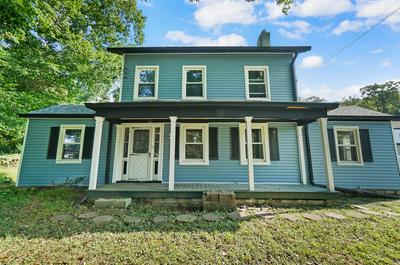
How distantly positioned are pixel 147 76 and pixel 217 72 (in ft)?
10.1

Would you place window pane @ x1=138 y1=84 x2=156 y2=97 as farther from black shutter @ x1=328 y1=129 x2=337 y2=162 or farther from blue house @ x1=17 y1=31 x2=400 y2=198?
black shutter @ x1=328 y1=129 x2=337 y2=162

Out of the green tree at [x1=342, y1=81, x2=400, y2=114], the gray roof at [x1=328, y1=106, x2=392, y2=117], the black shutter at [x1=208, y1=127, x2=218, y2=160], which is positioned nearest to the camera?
the black shutter at [x1=208, y1=127, x2=218, y2=160]

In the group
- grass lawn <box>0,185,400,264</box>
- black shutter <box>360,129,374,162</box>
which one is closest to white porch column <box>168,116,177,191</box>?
grass lawn <box>0,185,400,264</box>

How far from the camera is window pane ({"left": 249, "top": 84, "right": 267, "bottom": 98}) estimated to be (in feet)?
24.6

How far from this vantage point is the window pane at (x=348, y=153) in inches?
A: 283

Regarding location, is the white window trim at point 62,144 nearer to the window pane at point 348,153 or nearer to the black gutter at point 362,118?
the black gutter at point 362,118

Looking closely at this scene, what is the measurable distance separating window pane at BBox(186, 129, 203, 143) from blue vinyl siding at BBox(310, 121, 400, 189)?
4602 mm

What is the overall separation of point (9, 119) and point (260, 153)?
12.7m

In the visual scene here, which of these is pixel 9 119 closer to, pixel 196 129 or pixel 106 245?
pixel 196 129

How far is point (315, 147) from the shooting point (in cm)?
712

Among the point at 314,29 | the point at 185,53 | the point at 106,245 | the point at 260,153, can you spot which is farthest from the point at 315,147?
the point at 106,245

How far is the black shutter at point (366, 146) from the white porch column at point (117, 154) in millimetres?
9811

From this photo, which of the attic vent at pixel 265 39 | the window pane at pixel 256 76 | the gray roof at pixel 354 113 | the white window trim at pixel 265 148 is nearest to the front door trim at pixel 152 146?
the white window trim at pixel 265 148

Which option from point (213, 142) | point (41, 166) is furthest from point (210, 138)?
point (41, 166)
